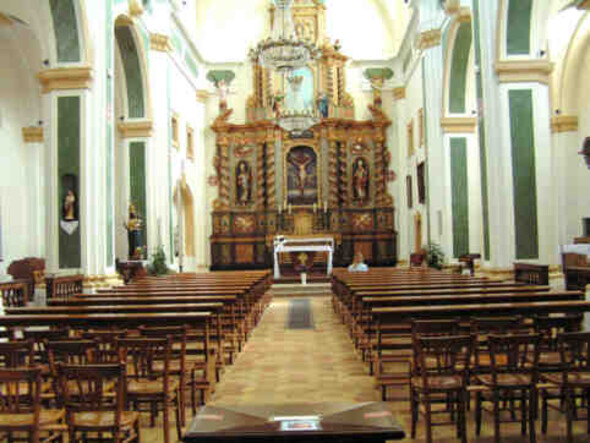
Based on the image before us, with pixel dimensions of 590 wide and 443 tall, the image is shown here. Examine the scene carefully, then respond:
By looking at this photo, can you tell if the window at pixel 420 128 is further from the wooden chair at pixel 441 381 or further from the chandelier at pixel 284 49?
the wooden chair at pixel 441 381

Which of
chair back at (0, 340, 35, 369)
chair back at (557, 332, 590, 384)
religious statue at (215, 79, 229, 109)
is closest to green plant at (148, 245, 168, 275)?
religious statue at (215, 79, 229, 109)

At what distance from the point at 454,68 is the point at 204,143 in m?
11.4

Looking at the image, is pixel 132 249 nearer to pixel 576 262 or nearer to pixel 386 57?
pixel 576 262

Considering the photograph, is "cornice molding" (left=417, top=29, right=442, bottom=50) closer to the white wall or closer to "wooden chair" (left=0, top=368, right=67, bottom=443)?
the white wall

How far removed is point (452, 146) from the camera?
649 inches

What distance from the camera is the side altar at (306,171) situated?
78.4ft

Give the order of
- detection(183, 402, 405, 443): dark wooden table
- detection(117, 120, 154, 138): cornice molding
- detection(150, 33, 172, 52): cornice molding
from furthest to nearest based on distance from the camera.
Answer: detection(150, 33, 172, 52): cornice molding, detection(117, 120, 154, 138): cornice molding, detection(183, 402, 405, 443): dark wooden table

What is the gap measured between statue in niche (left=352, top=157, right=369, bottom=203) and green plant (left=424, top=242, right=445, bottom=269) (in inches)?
288

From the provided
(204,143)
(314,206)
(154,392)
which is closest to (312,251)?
(314,206)

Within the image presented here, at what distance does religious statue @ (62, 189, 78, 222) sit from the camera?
11.6 meters

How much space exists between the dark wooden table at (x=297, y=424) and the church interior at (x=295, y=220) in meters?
0.01

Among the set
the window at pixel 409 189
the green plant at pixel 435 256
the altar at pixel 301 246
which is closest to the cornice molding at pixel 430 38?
the green plant at pixel 435 256

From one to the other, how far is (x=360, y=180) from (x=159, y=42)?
9921 mm

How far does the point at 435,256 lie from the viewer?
660 inches
